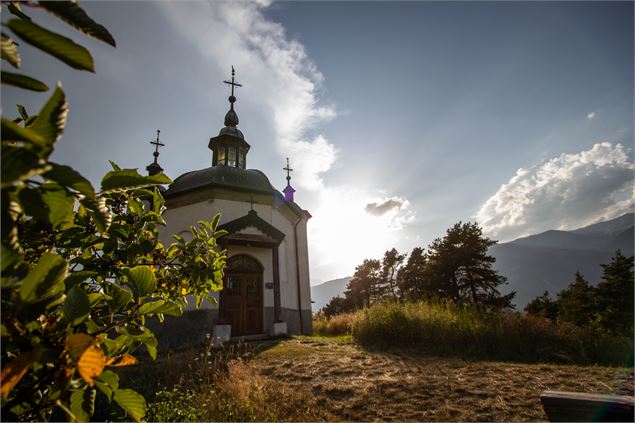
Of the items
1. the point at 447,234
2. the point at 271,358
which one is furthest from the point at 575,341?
the point at 447,234

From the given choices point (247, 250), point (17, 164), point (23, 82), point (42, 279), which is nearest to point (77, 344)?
point (42, 279)

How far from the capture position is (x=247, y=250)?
40.8 feet

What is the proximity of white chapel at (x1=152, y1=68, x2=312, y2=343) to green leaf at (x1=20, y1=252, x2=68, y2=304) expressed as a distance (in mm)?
10001

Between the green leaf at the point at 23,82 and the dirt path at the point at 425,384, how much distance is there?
184 inches

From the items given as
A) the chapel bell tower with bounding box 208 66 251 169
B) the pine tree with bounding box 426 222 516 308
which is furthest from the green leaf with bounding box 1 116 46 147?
the pine tree with bounding box 426 222 516 308

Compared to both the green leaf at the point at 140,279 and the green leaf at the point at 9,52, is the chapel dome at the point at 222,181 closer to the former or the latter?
the green leaf at the point at 140,279

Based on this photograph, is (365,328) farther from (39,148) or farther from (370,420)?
(39,148)

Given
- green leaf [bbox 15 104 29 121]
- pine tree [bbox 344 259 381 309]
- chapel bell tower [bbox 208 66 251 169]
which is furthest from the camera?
pine tree [bbox 344 259 381 309]

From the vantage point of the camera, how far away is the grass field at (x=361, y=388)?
399 centimetres

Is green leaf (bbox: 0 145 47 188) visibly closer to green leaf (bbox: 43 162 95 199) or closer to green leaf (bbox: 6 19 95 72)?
green leaf (bbox: 43 162 95 199)

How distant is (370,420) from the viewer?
153 inches

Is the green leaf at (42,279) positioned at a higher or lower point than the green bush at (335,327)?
higher

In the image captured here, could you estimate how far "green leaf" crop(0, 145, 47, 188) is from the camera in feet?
1.68

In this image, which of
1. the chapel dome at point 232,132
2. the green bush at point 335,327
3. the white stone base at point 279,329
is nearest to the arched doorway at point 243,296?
the white stone base at point 279,329
